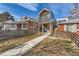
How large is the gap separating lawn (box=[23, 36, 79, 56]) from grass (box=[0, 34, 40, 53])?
0.50 feet

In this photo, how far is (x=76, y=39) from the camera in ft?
8.46

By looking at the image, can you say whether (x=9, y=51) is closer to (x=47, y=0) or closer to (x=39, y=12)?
(x=39, y=12)

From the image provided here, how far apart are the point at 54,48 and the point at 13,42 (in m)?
0.55

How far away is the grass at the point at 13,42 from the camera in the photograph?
259 centimetres

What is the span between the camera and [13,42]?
8.61 feet

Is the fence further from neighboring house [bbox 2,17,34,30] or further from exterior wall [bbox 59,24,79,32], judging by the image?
exterior wall [bbox 59,24,79,32]

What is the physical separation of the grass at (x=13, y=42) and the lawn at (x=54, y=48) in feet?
0.50

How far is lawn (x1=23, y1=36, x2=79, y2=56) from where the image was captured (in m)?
2.55

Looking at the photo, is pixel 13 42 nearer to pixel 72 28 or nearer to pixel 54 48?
pixel 54 48

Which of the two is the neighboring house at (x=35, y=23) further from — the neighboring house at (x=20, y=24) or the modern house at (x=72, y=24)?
the modern house at (x=72, y=24)

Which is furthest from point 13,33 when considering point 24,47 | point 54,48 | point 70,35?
point 70,35

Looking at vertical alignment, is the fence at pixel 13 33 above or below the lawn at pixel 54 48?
above

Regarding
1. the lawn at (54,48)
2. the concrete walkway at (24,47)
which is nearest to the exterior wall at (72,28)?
the lawn at (54,48)

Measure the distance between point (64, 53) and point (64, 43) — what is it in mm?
135
